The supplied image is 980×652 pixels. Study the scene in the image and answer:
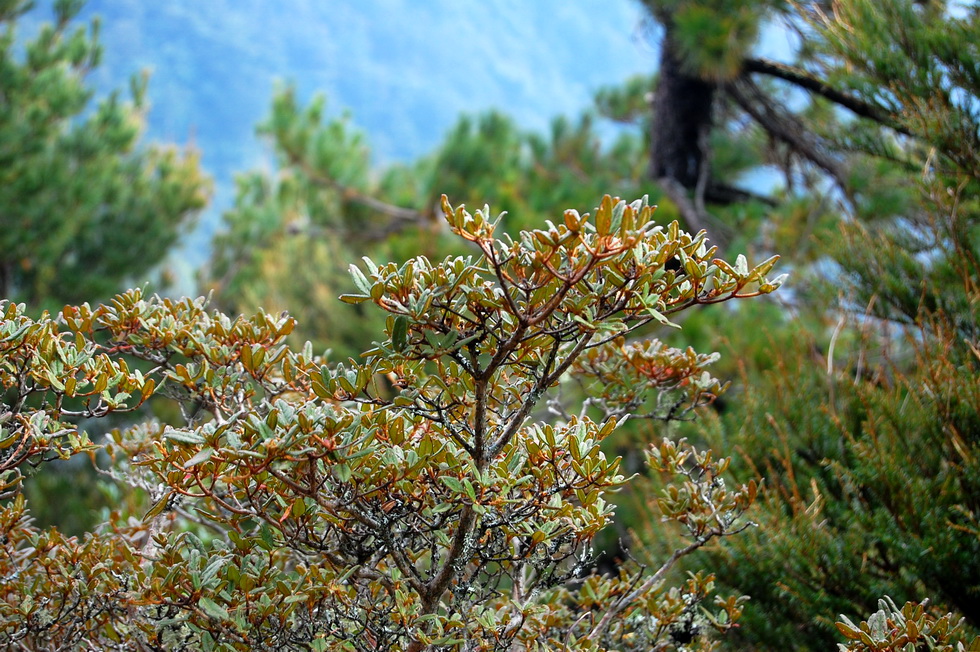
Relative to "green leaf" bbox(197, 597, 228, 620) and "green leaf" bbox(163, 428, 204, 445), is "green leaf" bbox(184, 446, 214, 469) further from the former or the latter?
"green leaf" bbox(197, 597, 228, 620)

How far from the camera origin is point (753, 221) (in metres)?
4.25

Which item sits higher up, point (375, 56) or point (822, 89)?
point (375, 56)

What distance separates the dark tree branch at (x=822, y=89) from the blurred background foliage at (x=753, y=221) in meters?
0.02

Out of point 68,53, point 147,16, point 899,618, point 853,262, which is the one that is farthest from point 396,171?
point 147,16

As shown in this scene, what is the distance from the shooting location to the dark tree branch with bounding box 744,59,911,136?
7.73 ft

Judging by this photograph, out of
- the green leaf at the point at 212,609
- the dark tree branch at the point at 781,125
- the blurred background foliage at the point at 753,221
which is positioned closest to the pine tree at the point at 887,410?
the blurred background foliage at the point at 753,221

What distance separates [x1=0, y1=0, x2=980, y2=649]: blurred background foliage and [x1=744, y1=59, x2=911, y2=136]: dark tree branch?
24 mm

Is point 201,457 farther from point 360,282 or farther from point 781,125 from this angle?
point 781,125

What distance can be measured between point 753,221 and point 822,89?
1225 mm

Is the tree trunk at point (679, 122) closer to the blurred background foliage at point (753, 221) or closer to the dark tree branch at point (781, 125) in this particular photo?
the blurred background foliage at point (753, 221)

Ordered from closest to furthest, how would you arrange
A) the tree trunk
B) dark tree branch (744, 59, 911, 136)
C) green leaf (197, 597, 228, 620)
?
green leaf (197, 597, 228, 620)
dark tree branch (744, 59, 911, 136)
the tree trunk

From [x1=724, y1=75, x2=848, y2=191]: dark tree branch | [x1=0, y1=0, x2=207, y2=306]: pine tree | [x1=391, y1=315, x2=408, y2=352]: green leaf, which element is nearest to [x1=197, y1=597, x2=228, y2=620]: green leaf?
[x1=391, y1=315, x2=408, y2=352]: green leaf

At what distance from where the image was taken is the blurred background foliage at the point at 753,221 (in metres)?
1.55

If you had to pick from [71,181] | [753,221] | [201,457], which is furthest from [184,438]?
[71,181]
